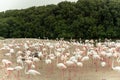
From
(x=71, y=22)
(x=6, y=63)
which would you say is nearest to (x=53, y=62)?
(x=6, y=63)

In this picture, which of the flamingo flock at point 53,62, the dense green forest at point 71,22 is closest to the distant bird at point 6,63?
the flamingo flock at point 53,62

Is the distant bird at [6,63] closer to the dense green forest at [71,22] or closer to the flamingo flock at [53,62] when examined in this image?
the flamingo flock at [53,62]

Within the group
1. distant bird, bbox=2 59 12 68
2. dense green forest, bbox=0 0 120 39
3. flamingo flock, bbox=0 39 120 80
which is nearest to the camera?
flamingo flock, bbox=0 39 120 80

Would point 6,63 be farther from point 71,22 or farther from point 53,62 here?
point 71,22

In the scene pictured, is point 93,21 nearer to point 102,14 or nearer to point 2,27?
point 102,14

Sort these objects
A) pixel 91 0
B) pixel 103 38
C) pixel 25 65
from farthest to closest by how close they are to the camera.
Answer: pixel 91 0 → pixel 103 38 → pixel 25 65

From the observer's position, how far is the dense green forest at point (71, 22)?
1587 inches

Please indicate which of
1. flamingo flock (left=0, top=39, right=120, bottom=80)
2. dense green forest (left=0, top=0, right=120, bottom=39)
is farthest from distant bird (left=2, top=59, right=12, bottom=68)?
dense green forest (left=0, top=0, right=120, bottom=39)

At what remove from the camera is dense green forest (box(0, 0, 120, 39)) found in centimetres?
4031

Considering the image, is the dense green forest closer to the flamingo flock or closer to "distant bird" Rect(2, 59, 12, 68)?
the flamingo flock

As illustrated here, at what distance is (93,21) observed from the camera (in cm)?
4091

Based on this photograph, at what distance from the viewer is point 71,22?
1644 inches

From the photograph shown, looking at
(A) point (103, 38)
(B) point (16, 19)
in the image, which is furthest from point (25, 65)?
(B) point (16, 19)

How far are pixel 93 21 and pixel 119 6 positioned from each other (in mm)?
2906
